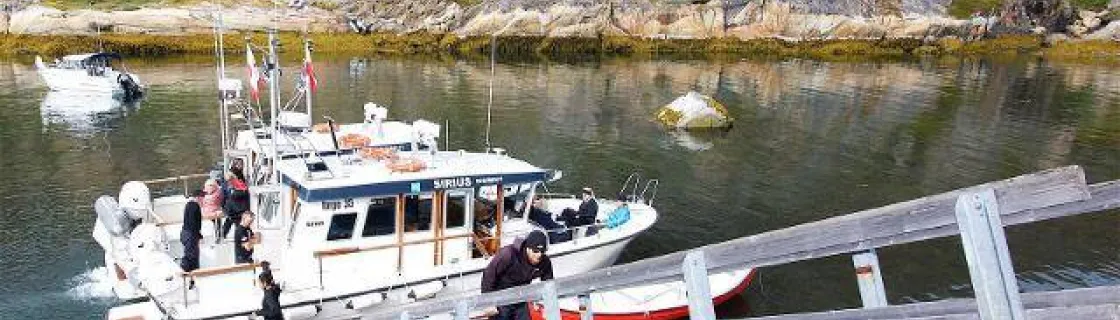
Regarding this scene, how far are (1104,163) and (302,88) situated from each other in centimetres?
3629

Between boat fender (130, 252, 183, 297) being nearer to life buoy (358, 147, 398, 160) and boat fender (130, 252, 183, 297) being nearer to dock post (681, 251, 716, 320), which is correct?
life buoy (358, 147, 398, 160)

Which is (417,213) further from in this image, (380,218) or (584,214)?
(584,214)

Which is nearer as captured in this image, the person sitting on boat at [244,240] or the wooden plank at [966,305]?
the wooden plank at [966,305]

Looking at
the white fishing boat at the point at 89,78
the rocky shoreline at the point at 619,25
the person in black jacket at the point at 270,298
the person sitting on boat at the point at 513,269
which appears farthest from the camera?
the rocky shoreline at the point at 619,25

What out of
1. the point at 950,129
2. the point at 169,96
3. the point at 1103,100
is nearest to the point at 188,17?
the point at 169,96

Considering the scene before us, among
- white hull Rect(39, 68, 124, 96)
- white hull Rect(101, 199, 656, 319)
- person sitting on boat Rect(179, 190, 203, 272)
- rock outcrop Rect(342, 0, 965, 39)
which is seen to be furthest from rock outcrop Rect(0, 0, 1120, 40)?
white hull Rect(101, 199, 656, 319)

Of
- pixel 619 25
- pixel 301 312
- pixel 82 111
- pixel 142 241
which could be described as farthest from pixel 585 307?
pixel 619 25

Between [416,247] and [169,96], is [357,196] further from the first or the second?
[169,96]

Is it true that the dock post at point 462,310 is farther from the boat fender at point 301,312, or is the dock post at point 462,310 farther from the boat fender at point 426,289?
the boat fender at point 301,312

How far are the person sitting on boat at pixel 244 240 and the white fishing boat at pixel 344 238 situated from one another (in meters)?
0.29

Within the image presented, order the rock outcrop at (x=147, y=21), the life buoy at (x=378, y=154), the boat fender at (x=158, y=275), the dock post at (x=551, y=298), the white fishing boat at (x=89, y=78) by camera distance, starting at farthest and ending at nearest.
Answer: the rock outcrop at (x=147, y=21) → the white fishing boat at (x=89, y=78) → the life buoy at (x=378, y=154) → the boat fender at (x=158, y=275) → the dock post at (x=551, y=298)

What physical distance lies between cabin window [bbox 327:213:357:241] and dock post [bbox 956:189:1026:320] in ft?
48.9

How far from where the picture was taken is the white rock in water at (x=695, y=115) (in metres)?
46.6

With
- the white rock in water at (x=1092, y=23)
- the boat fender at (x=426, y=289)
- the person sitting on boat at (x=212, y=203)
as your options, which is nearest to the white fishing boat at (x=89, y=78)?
the person sitting on boat at (x=212, y=203)
